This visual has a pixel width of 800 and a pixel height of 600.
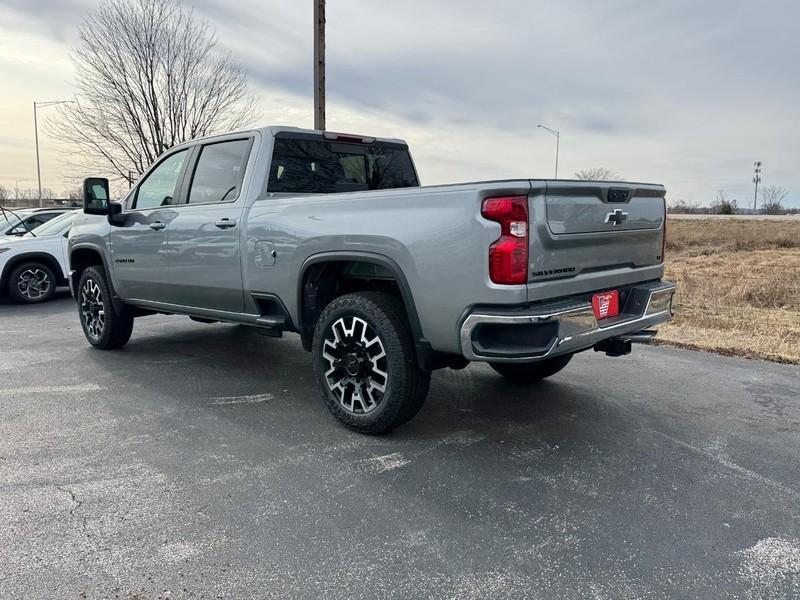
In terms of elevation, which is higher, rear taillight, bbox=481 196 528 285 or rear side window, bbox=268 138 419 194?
rear side window, bbox=268 138 419 194

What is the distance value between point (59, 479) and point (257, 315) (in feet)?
5.68

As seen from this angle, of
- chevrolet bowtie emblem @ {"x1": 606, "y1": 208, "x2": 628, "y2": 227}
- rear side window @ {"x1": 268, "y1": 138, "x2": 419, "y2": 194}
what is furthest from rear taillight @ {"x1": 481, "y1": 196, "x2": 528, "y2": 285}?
rear side window @ {"x1": 268, "y1": 138, "x2": 419, "y2": 194}

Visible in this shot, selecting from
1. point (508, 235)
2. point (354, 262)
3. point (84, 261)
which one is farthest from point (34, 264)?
point (508, 235)

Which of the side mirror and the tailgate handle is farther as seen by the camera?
the side mirror

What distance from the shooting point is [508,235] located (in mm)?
3102

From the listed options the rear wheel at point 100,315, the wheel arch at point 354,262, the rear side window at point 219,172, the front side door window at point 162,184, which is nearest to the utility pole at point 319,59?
the front side door window at point 162,184

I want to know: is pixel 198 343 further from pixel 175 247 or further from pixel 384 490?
pixel 384 490

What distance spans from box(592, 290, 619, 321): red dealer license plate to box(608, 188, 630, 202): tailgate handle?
1.85 ft

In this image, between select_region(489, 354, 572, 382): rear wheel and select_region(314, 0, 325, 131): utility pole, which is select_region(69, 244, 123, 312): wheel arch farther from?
select_region(314, 0, 325, 131): utility pole

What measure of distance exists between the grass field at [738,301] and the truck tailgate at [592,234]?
2.86 metres

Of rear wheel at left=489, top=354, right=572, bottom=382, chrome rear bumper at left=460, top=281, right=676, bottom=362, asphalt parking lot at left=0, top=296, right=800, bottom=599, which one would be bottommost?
asphalt parking lot at left=0, top=296, right=800, bottom=599

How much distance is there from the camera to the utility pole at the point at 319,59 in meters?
10.9

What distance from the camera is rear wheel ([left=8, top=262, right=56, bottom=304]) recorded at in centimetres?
1003

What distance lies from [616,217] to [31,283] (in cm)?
995
